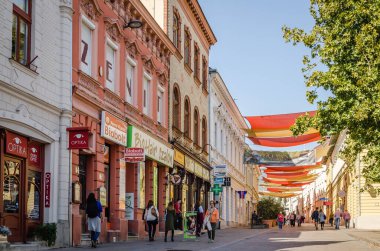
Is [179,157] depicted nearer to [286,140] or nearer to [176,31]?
[176,31]

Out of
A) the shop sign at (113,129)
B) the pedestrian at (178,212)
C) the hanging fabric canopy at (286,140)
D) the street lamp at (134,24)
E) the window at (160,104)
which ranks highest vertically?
the street lamp at (134,24)

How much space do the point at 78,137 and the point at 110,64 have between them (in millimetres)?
6047

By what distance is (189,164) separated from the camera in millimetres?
37875

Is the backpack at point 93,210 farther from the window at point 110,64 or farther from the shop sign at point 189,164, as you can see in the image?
the shop sign at point 189,164

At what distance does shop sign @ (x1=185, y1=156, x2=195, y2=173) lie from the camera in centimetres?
3717

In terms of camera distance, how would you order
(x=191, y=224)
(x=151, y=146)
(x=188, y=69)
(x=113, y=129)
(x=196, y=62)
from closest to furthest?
(x=113, y=129)
(x=191, y=224)
(x=151, y=146)
(x=188, y=69)
(x=196, y=62)

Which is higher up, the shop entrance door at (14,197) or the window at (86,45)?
the window at (86,45)

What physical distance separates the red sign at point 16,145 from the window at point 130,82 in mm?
9427

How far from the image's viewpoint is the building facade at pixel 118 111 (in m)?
21.5

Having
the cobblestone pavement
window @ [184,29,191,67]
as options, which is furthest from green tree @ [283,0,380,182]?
window @ [184,29,191,67]

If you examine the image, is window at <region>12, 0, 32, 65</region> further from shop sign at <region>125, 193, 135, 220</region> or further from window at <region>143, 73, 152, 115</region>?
window at <region>143, 73, 152, 115</region>

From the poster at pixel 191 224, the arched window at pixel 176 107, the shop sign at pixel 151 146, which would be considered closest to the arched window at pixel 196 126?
the arched window at pixel 176 107

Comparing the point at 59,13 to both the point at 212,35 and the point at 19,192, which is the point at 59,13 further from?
the point at 212,35

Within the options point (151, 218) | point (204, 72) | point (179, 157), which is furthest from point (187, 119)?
point (151, 218)
